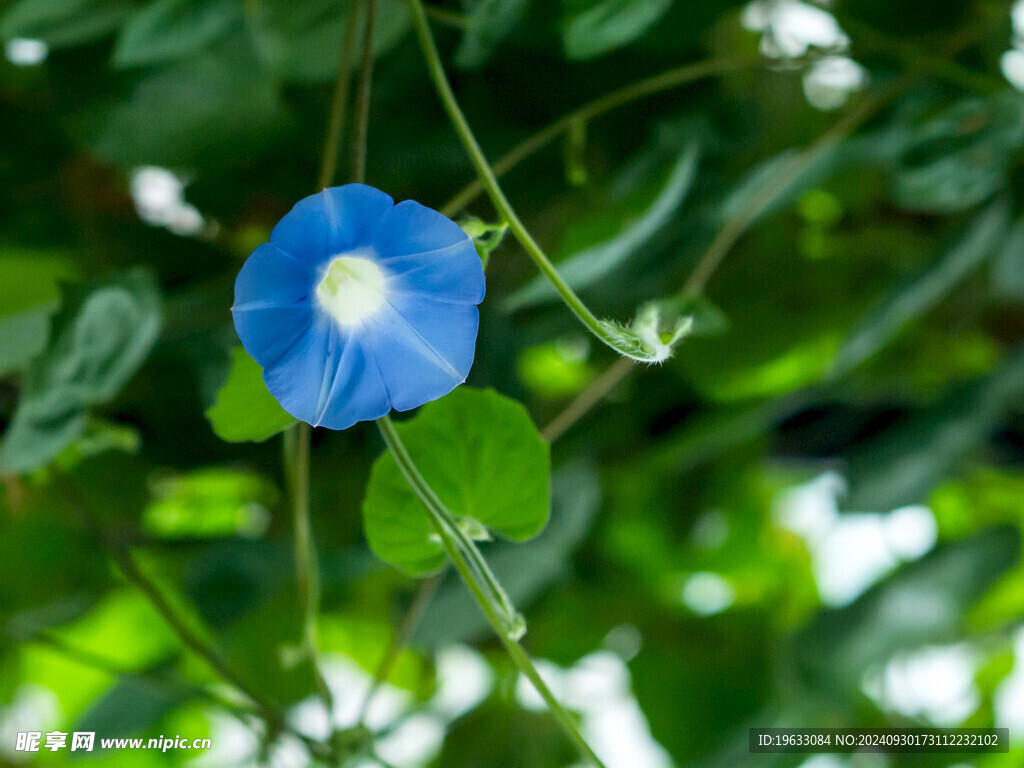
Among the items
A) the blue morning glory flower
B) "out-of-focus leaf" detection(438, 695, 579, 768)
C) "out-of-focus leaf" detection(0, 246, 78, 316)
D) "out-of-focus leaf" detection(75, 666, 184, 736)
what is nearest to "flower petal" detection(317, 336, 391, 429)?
the blue morning glory flower

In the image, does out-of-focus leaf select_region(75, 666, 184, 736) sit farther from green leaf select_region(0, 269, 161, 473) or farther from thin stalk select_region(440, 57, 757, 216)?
thin stalk select_region(440, 57, 757, 216)

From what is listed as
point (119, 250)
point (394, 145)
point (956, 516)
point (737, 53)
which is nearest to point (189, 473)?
point (119, 250)

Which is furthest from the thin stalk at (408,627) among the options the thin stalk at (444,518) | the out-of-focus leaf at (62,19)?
the out-of-focus leaf at (62,19)

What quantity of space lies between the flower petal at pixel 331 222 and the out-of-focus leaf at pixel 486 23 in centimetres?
15

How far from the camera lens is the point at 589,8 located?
357mm

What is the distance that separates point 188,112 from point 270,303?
0.33 m

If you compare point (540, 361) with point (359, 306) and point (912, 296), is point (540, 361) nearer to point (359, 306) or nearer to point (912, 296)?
point (912, 296)

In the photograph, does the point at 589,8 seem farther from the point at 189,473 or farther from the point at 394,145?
the point at 189,473

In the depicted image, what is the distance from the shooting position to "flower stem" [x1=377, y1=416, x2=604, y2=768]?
0.24 m

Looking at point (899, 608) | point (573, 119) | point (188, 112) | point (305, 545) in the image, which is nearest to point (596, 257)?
point (573, 119)

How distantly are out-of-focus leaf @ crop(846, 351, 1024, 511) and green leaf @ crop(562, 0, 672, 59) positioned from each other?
15.6 inches

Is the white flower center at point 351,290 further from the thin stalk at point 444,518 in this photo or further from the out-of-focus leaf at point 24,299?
the out-of-focus leaf at point 24,299

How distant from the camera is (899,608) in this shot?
2.08 feet

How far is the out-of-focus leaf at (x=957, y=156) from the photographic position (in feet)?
1.76
